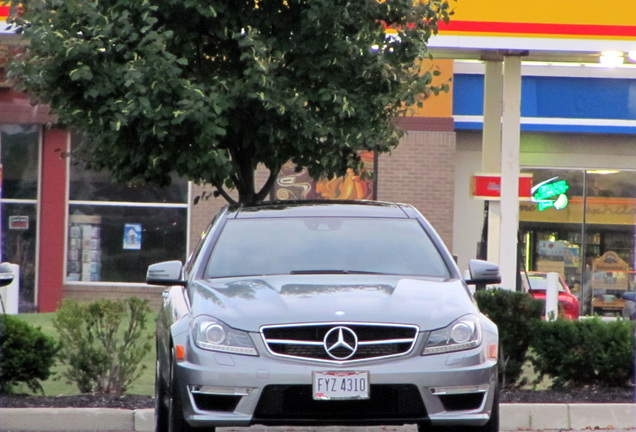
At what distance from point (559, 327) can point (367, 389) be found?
447cm

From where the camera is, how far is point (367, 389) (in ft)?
19.2

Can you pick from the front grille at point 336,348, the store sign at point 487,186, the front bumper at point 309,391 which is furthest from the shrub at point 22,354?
the store sign at point 487,186

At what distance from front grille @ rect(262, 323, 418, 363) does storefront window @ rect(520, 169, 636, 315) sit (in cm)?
1866

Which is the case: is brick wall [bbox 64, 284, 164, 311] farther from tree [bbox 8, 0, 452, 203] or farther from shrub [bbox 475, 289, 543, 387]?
shrub [bbox 475, 289, 543, 387]

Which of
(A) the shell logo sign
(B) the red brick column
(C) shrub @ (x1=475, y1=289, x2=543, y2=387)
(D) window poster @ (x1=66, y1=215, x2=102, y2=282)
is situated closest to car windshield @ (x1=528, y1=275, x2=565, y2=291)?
(A) the shell logo sign

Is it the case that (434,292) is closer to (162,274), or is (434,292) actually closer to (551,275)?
(162,274)

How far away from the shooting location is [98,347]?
376 inches

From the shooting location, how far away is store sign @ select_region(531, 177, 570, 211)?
79.4ft

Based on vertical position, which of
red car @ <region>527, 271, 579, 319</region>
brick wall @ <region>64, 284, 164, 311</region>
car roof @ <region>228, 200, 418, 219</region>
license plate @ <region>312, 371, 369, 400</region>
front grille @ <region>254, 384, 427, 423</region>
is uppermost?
car roof @ <region>228, 200, 418, 219</region>

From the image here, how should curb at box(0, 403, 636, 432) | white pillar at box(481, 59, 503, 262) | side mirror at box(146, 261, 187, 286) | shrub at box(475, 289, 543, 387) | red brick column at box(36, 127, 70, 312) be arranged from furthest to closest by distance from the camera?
red brick column at box(36, 127, 70, 312) < white pillar at box(481, 59, 503, 262) < shrub at box(475, 289, 543, 387) < curb at box(0, 403, 636, 432) < side mirror at box(146, 261, 187, 286)

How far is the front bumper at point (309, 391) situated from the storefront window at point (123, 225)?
17.2m

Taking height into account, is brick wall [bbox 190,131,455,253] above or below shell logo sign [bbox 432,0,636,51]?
below

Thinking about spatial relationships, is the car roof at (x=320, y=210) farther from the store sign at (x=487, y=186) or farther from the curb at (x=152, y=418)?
the store sign at (x=487, y=186)

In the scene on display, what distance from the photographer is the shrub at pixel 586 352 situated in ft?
31.7
